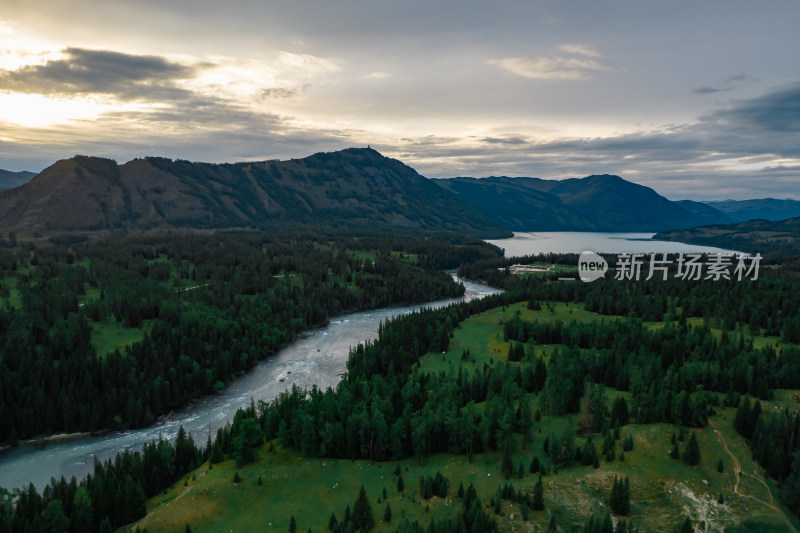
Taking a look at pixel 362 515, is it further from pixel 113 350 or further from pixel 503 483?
pixel 113 350

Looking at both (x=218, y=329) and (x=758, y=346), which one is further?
(x=218, y=329)

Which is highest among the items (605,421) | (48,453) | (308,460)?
(605,421)

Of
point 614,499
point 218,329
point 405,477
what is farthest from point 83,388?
point 614,499

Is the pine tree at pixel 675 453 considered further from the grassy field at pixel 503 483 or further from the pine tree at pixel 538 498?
the pine tree at pixel 538 498

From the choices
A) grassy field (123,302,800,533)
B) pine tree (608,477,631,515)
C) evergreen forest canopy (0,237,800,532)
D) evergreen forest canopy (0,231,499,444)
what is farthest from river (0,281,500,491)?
pine tree (608,477,631,515)

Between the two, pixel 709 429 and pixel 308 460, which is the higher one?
pixel 709 429

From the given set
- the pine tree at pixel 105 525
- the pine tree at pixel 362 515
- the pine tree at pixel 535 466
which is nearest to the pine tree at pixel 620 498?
the pine tree at pixel 535 466

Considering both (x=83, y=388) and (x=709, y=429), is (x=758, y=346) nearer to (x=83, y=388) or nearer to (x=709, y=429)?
(x=709, y=429)
